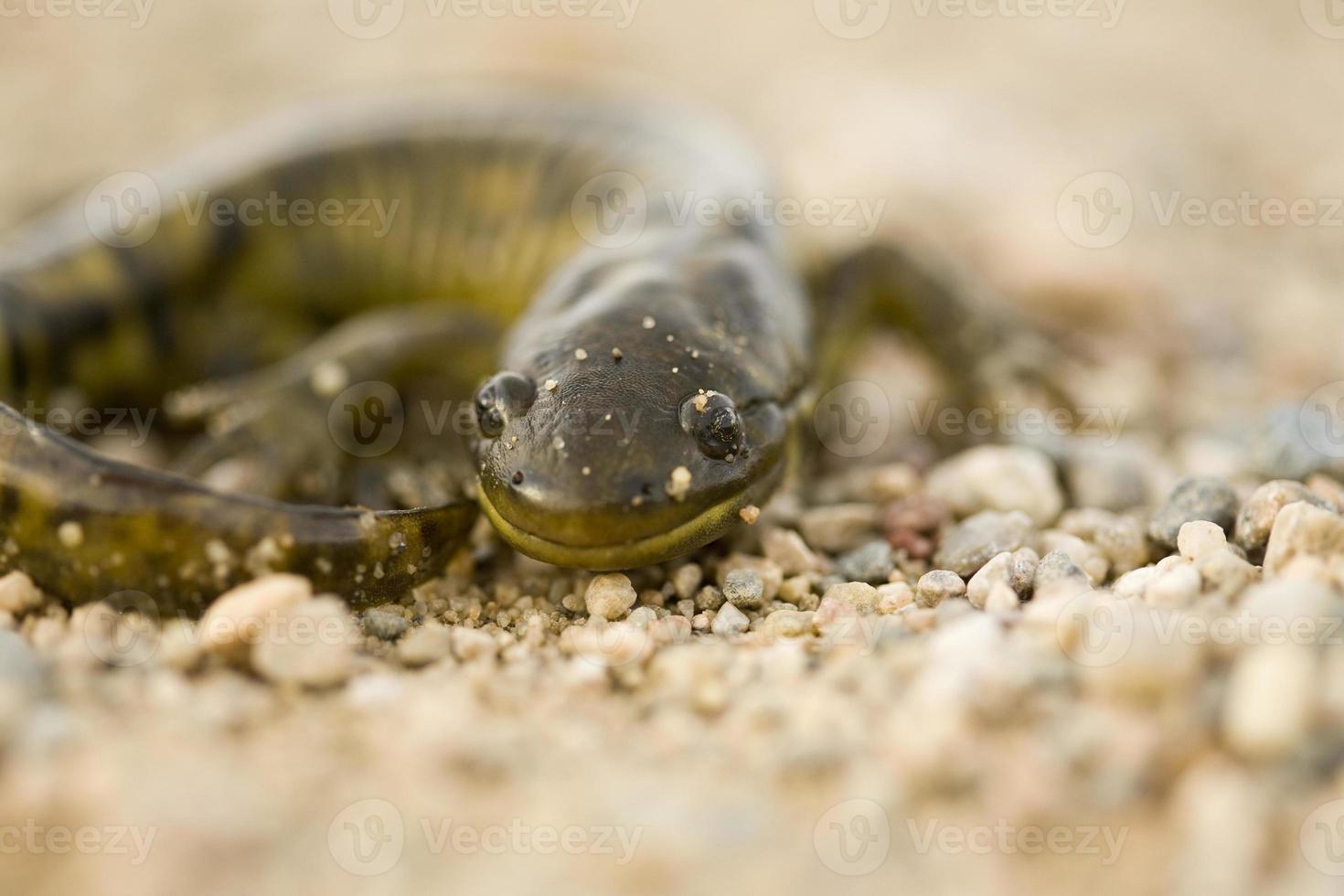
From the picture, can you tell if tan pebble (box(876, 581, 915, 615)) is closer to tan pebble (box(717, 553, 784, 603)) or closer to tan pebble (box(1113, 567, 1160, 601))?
tan pebble (box(717, 553, 784, 603))

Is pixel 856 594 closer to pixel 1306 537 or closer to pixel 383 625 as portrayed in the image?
pixel 1306 537

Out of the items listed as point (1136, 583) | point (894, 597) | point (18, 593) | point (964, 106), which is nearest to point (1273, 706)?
point (1136, 583)

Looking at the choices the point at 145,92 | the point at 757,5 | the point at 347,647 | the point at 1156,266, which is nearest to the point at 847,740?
the point at 347,647

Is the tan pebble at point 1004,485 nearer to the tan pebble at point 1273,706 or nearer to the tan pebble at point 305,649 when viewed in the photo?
the tan pebble at point 1273,706

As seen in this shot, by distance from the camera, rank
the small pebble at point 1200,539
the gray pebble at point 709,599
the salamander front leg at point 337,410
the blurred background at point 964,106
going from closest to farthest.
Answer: the small pebble at point 1200,539 < the gray pebble at point 709,599 < the salamander front leg at point 337,410 < the blurred background at point 964,106

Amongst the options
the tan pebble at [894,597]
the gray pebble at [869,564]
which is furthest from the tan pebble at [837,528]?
the tan pebble at [894,597]

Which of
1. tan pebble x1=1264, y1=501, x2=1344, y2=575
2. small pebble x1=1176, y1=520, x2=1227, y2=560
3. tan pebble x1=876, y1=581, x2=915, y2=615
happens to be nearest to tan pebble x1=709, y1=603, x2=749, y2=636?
tan pebble x1=876, y1=581, x2=915, y2=615
